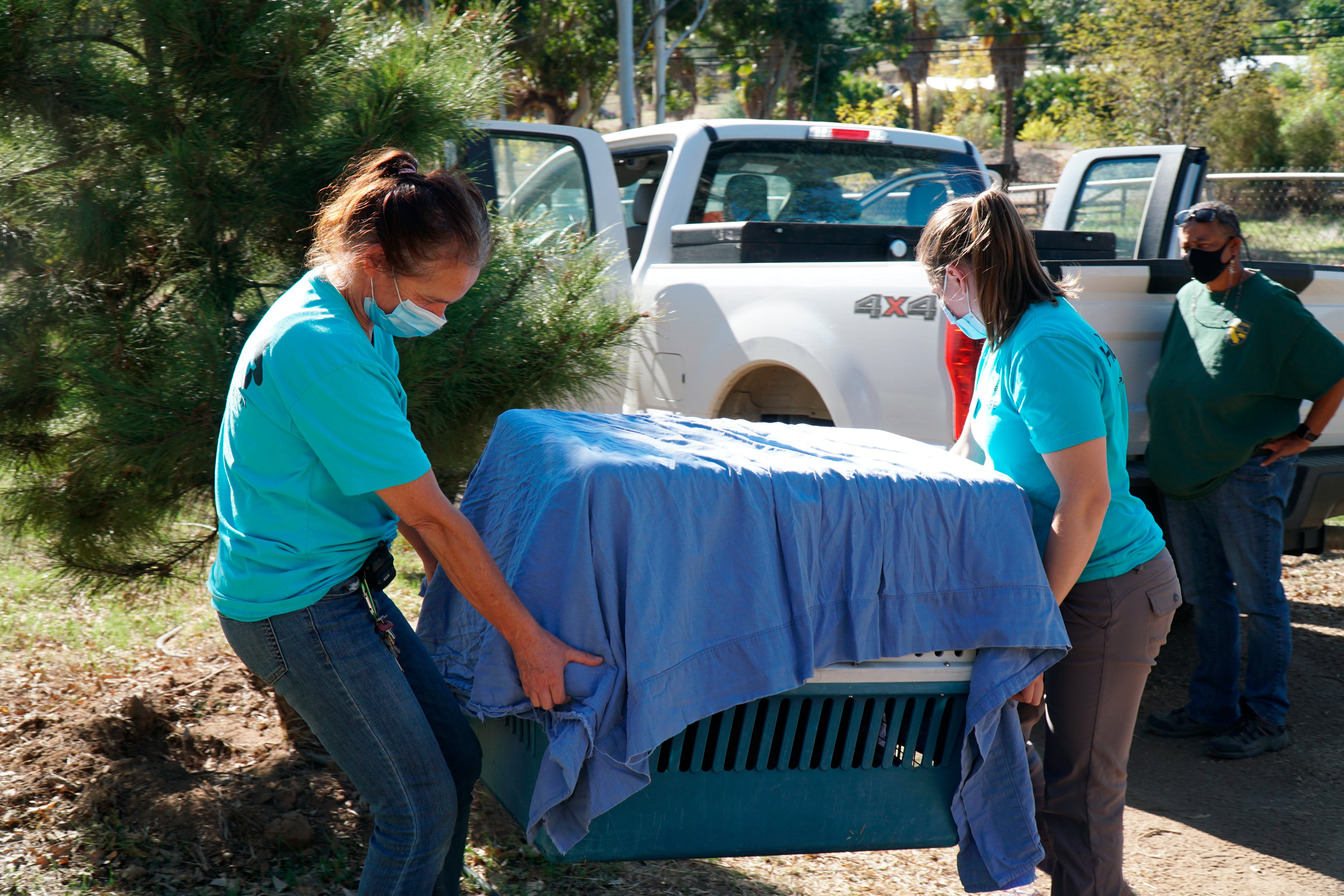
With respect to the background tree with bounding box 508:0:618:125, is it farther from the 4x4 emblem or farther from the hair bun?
the hair bun

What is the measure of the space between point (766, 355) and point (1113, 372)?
2.32 metres

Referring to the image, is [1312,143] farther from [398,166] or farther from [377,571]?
[377,571]

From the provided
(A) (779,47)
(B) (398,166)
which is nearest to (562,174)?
(B) (398,166)

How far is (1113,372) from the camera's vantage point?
2322 millimetres

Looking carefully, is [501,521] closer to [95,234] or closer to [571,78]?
[95,234]

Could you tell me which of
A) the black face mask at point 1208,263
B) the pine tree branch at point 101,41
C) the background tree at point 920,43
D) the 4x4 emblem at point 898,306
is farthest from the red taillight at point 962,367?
the background tree at point 920,43

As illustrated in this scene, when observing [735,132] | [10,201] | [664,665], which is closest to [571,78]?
[735,132]

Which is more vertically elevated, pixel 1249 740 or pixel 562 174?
pixel 562 174

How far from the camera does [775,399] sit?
4.94 meters

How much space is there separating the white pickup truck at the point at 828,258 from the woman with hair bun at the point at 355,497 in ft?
3.99

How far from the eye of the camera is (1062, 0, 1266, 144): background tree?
2314cm

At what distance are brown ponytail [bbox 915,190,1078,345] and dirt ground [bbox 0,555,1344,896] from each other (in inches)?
55.9

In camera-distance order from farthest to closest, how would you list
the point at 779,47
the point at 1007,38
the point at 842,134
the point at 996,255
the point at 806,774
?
the point at 1007,38 < the point at 779,47 < the point at 842,134 < the point at 996,255 < the point at 806,774

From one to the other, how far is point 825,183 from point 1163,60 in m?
21.3
